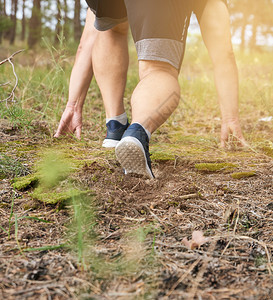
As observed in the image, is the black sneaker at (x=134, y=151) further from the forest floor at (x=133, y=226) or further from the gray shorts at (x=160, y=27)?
the gray shorts at (x=160, y=27)

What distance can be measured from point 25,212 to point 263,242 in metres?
0.89

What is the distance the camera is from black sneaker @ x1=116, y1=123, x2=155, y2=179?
1.32 m

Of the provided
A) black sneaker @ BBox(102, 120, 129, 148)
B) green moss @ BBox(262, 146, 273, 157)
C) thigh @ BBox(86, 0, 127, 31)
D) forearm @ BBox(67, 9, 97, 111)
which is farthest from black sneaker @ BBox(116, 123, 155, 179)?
forearm @ BBox(67, 9, 97, 111)

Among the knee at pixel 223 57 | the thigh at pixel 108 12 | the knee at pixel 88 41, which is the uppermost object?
the thigh at pixel 108 12

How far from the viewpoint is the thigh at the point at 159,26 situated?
→ 1.45 meters

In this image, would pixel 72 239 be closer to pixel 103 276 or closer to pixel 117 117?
pixel 103 276

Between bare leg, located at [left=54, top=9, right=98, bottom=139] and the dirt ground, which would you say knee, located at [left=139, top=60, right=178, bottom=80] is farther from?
bare leg, located at [left=54, top=9, right=98, bottom=139]

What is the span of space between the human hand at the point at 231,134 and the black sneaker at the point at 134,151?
2.92 ft

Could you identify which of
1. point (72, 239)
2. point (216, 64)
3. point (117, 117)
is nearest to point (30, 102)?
point (117, 117)

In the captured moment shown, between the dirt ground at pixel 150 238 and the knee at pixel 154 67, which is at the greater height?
the knee at pixel 154 67

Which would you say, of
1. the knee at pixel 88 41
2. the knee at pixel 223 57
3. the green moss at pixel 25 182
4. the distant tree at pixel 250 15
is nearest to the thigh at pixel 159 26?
the knee at pixel 223 57

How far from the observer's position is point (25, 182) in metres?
1.41

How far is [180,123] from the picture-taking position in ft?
10.6

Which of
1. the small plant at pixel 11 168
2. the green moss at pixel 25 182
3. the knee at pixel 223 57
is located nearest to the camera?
the green moss at pixel 25 182
